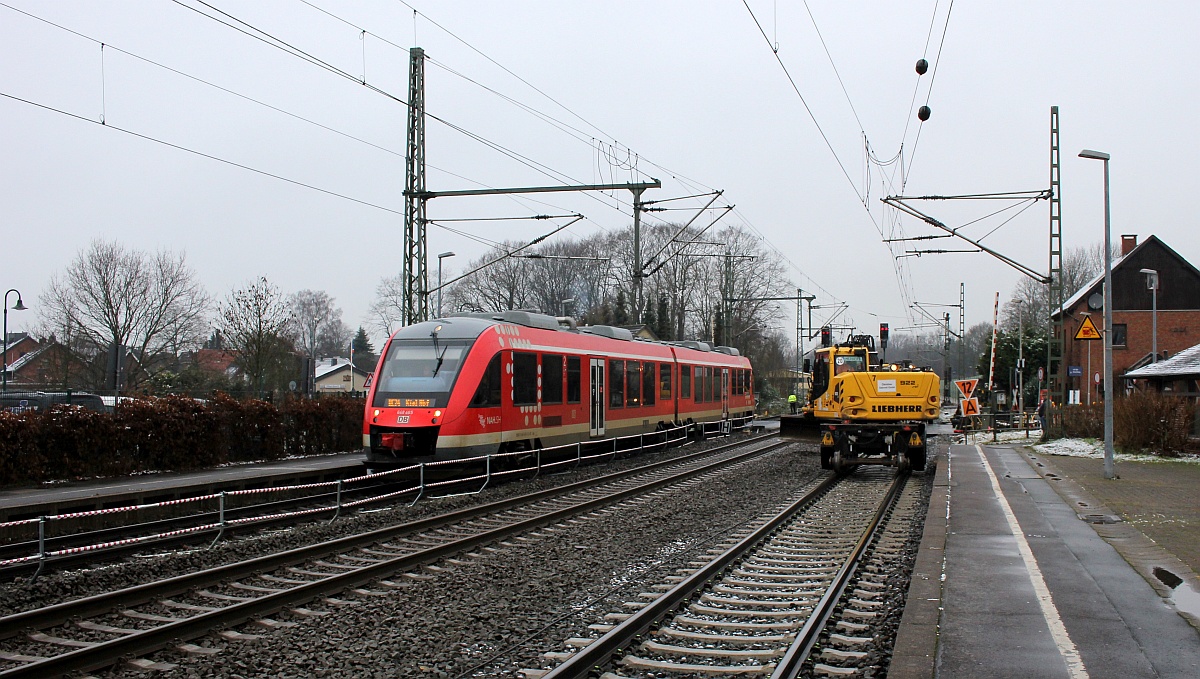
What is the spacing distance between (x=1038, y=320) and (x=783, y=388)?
19.2 meters

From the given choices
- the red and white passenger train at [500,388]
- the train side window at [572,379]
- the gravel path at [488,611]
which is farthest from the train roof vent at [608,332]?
the gravel path at [488,611]

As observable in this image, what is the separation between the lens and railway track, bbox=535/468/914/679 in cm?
606

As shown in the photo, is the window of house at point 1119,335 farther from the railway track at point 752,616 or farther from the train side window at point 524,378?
the railway track at point 752,616

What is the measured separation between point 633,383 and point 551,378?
5.30m

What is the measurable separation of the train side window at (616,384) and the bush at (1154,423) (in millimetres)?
11609

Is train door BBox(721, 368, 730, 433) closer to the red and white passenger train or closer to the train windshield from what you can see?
the red and white passenger train

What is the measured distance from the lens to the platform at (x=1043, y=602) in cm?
568

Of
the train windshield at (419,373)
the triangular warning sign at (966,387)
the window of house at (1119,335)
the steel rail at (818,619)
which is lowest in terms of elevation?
the steel rail at (818,619)

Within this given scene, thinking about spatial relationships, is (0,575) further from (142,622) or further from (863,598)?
(863,598)

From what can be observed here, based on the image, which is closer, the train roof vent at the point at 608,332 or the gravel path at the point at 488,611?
the gravel path at the point at 488,611

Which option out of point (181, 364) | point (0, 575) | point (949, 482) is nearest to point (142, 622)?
point (0, 575)

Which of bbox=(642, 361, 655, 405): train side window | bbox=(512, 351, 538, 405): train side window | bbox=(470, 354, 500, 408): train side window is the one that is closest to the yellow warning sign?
bbox=(642, 361, 655, 405): train side window

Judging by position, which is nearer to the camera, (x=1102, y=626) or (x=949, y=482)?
(x=1102, y=626)

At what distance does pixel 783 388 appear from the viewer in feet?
242
